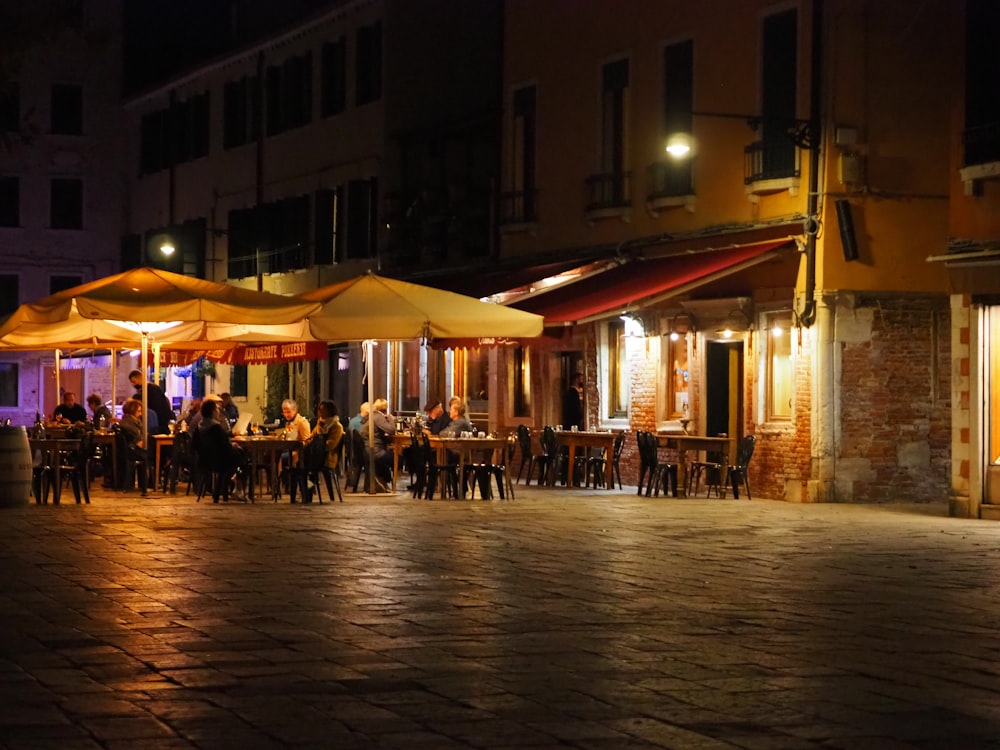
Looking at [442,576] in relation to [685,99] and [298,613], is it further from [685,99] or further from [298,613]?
[685,99]

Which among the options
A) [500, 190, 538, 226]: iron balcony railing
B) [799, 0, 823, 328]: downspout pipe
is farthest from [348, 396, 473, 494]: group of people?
[500, 190, 538, 226]: iron balcony railing

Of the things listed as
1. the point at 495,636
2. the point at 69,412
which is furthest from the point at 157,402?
the point at 495,636

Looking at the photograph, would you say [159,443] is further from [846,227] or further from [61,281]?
[61,281]

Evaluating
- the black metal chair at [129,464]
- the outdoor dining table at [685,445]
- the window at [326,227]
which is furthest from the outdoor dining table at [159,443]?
the window at [326,227]

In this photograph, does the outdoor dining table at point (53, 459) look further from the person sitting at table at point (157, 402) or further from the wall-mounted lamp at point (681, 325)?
the wall-mounted lamp at point (681, 325)

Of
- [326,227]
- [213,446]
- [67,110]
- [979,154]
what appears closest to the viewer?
[979,154]

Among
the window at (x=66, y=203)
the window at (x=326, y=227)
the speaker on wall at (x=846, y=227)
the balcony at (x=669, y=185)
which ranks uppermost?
the window at (x=66, y=203)

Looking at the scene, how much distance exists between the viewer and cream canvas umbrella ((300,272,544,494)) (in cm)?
2027

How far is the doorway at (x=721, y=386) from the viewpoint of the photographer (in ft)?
78.2

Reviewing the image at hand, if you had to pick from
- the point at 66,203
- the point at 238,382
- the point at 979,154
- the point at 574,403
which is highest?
the point at 66,203

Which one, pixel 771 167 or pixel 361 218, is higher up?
pixel 361 218

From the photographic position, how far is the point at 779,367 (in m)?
22.7

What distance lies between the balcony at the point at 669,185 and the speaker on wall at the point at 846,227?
2.83 meters

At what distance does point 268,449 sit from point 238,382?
64.1 feet
